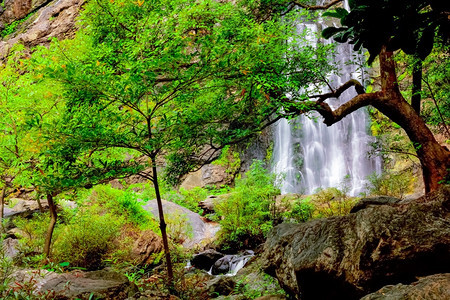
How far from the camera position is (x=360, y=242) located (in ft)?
12.0

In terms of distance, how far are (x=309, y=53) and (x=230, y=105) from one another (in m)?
2.33

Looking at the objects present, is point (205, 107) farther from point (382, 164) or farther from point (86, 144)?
point (382, 164)

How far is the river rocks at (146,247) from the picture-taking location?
29.7 feet

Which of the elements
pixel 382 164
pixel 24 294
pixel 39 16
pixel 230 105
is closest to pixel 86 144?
pixel 24 294

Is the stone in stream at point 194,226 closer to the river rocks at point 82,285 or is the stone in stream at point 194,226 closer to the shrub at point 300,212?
the shrub at point 300,212

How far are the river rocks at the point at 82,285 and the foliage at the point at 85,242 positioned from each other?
2705mm

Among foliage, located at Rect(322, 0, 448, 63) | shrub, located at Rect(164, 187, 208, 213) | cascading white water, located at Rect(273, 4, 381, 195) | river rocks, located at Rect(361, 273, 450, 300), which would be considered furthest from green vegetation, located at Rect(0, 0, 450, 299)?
cascading white water, located at Rect(273, 4, 381, 195)

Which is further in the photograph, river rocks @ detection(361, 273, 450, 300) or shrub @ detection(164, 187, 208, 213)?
shrub @ detection(164, 187, 208, 213)

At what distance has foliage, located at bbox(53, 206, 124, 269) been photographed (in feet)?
25.0

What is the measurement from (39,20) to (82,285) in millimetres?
33138

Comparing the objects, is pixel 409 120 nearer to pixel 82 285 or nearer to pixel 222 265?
pixel 222 265

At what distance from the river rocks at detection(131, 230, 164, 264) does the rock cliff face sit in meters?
22.7

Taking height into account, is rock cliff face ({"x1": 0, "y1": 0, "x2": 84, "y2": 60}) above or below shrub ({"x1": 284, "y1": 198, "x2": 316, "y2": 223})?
above

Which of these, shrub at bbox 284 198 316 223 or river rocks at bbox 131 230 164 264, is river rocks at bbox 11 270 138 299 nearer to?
river rocks at bbox 131 230 164 264
